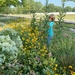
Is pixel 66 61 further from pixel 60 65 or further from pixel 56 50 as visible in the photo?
pixel 56 50

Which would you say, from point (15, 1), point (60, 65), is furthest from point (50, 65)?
point (15, 1)

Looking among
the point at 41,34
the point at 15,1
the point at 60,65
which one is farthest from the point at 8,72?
the point at 15,1

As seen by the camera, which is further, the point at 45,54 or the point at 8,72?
the point at 45,54

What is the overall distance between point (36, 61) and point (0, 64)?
111 centimetres

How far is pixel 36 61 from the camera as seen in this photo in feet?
24.7

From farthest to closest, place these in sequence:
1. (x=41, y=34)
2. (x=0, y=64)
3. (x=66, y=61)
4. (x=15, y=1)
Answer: (x=15, y=1) → (x=41, y=34) → (x=66, y=61) → (x=0, y=64)

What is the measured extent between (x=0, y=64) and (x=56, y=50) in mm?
2110

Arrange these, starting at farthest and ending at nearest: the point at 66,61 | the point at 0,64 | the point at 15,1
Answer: the point at 15,1, the point at 66,61, the point at 0,64

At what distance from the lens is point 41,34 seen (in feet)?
37.0

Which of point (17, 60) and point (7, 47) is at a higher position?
point (7, 47)

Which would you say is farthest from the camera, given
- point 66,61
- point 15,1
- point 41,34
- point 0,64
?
point 15,1

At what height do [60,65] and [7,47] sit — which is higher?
[7,47]

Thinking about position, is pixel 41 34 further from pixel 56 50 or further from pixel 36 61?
pixel 36 61

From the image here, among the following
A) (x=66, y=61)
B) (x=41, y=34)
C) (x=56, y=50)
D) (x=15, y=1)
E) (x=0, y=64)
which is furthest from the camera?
(x=15, y=1)
